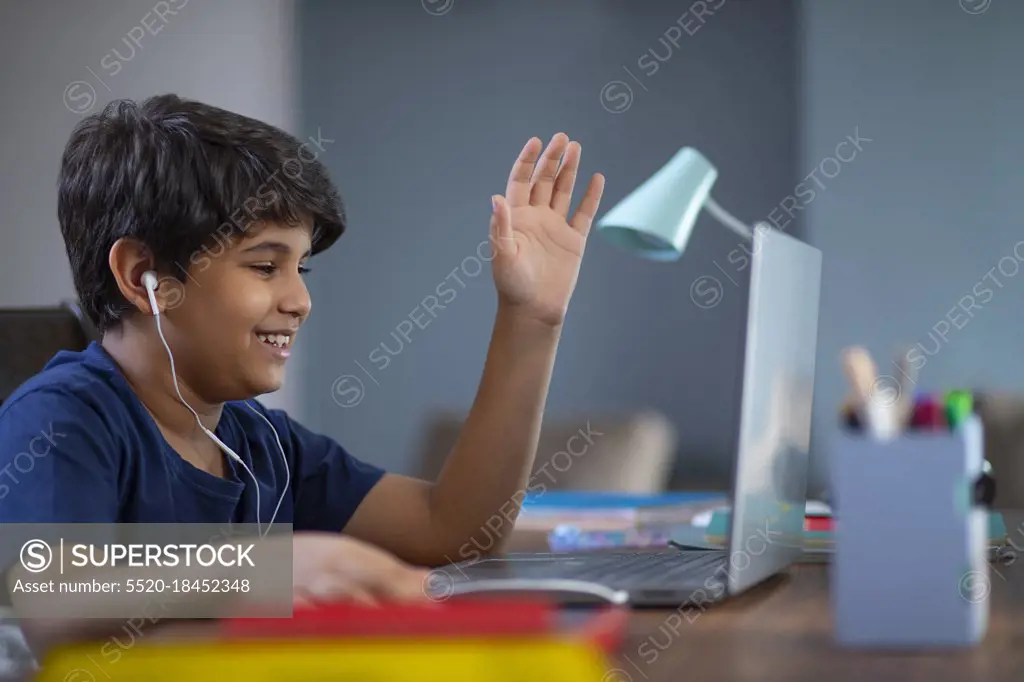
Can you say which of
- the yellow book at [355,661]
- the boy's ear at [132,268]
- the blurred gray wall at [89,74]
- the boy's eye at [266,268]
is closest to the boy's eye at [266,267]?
the boy's eye at [266,268]

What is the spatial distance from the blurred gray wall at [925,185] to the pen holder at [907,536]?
2606 mm

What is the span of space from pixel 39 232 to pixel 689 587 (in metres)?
3.24

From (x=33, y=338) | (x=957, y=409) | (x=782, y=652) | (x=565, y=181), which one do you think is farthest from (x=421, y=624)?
(x=33, y=338)

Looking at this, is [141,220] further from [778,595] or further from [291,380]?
[291,380]

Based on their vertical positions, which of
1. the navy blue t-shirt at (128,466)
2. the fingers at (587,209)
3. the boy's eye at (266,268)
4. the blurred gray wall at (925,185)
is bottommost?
the navy blue t-shirt at (128,466)

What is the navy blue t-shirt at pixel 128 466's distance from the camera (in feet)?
3.20

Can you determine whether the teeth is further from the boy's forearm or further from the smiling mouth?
the boy's forearm

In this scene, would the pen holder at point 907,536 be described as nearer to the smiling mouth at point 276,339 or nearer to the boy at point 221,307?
the boy at point 221,307

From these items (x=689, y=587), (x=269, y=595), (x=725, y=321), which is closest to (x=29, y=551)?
(x=269, y=595)

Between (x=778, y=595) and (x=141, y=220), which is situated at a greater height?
(x=141, y=220)

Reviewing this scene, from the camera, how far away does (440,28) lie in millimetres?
3674

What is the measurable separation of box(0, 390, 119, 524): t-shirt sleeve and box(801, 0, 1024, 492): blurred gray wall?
2530mm

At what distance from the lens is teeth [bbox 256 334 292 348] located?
1.23 metres

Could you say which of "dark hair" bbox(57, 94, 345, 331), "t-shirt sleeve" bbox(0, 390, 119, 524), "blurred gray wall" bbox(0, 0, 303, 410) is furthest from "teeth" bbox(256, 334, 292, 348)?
"blurred gray wall" bbox(0, 0, 303, 410)
